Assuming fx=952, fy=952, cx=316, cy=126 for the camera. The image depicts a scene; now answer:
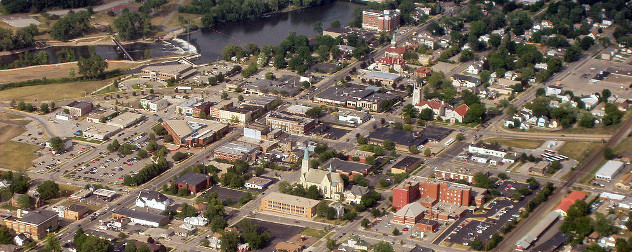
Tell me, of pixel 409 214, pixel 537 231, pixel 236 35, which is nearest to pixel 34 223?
pixel 409 214

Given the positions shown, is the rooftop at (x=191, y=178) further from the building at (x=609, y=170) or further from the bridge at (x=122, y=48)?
the bridge at (x=122, y=48)

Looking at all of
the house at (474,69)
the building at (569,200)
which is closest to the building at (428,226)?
the building at (569,200)

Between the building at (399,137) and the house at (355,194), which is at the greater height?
the house at (355,194)

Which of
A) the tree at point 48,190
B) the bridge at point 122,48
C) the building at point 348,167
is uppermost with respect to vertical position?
the tree at point 48,190

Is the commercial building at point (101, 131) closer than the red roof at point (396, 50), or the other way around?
the commercial building at point (101, 131)

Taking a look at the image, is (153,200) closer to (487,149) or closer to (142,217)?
(142,217)

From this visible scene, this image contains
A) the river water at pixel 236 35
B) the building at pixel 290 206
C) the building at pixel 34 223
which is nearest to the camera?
the building at pixel 34 223

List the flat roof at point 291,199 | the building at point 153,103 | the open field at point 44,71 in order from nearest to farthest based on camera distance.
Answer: the flat roof at point 291,199, the building at point 153,103, the open field at point 44,71
